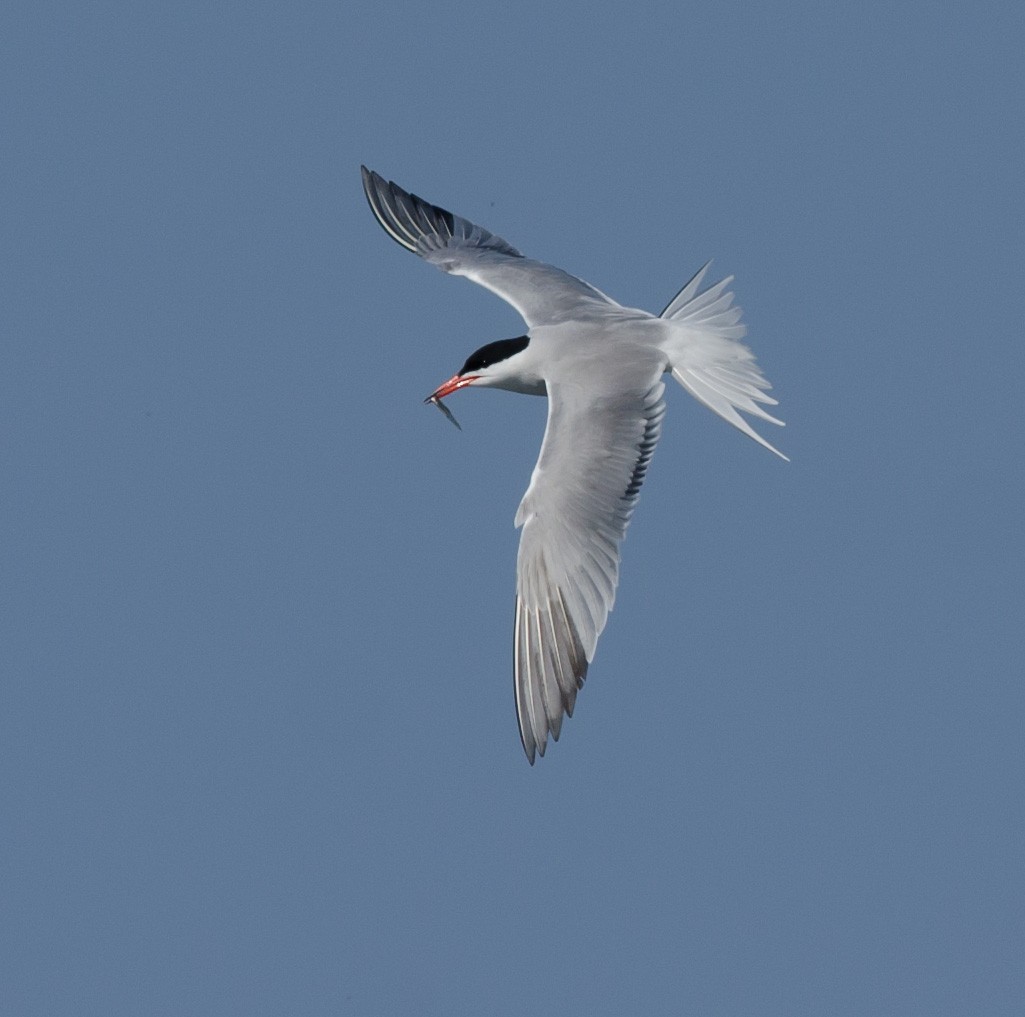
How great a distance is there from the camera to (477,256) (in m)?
10.8

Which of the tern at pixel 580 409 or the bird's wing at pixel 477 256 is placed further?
the bird's wing at pixel 477 256

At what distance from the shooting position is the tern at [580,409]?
812cm

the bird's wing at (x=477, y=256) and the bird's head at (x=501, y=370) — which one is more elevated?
the bird's wing at (x=477, y=256)

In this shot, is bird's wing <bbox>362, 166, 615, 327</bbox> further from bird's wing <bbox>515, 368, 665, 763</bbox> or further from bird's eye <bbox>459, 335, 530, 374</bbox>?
bird's wing <bbox>515, 368, 665, 763</bbox>

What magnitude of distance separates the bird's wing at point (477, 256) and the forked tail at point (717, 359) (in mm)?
591

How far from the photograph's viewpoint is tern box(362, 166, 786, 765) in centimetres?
812

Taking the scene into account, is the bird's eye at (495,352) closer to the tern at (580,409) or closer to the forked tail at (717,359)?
the tern at (580,409)

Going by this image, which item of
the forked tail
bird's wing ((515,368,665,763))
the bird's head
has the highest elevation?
the forked tail

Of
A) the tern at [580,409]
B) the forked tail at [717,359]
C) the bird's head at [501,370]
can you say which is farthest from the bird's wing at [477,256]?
the forked tail at [717,359]

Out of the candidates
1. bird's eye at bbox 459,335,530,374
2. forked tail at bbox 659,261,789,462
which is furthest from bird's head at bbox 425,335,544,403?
forked tail at bbox 659,261,789,462

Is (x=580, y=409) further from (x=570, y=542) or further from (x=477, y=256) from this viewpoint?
(x=477, y=256)

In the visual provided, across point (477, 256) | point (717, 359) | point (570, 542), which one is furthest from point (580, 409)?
point (477, 256)

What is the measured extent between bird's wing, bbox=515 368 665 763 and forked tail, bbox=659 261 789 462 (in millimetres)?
512

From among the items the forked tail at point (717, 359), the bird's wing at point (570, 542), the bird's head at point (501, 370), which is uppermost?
the forked tail at point (717, 359)
